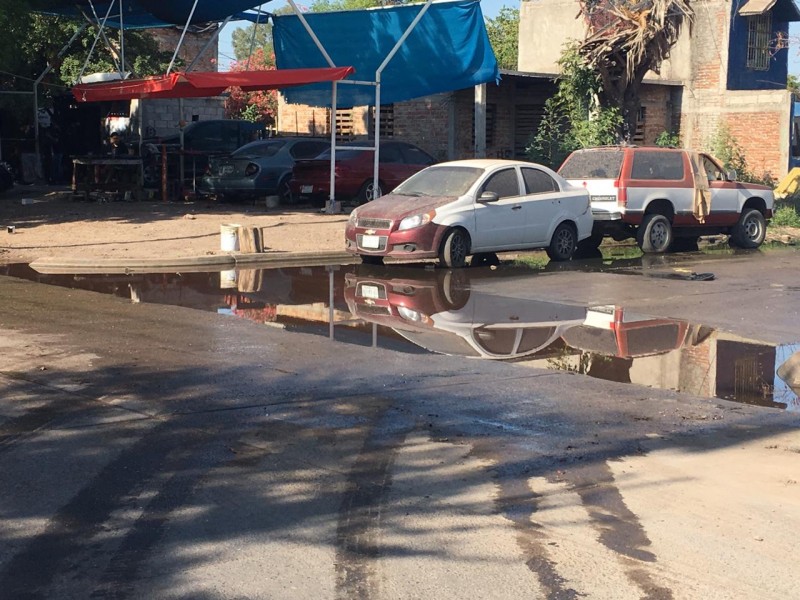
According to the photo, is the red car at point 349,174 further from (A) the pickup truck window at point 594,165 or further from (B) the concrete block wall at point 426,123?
(B) the concrete block wall at point 426,123

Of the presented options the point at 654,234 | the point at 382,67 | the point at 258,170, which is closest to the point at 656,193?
the point at 654,234

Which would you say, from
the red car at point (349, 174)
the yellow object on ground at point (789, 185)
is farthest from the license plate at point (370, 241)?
the yellow object on ground at point (789, 185)

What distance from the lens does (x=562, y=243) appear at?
1845 centimetres

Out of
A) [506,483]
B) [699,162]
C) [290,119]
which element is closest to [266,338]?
[506,483]

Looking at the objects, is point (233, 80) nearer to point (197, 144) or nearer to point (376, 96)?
point (376, 96)

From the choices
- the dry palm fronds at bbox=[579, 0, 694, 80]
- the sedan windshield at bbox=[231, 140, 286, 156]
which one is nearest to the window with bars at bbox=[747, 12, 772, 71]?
the dry palm fronds at bbox=[579, 0, 694, 80]

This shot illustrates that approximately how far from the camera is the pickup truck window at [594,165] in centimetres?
1966

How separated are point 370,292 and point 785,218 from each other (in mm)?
16282

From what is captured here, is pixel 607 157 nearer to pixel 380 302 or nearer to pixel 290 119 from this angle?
pixel 380 302

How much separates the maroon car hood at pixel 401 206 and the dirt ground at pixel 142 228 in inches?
62.8

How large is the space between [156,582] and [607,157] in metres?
16.1

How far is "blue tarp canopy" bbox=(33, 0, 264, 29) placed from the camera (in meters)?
24.0

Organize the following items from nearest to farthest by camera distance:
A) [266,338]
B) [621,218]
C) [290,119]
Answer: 1. [266,338]
2. [621,218]
3. [290,119]

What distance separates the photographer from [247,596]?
4.81 metres
